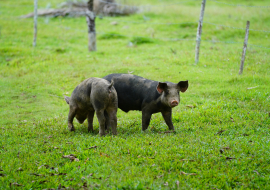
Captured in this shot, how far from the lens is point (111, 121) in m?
8.20

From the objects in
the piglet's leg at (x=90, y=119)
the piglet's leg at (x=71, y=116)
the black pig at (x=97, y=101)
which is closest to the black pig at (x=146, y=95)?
the black pig at (x=97, y=101)

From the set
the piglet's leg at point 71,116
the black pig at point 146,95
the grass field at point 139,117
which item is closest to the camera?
the grass field at point 139,117

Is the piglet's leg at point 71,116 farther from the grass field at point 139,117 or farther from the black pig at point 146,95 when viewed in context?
the black pig at point 146,95

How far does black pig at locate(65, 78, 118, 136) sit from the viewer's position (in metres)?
7.92

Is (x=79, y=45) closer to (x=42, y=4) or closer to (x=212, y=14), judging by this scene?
(x=212, y=14)

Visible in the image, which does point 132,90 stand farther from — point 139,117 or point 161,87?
point 139,117

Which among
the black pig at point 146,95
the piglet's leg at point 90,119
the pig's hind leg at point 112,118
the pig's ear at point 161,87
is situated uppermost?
the pig's ear at point 161,87

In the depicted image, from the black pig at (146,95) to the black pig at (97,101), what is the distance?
60 centimetres

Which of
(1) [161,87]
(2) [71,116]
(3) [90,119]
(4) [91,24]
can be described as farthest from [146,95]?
(4) [91,24]

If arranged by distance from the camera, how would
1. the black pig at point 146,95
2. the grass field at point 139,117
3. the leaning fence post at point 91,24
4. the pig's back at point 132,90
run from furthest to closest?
the leaning fence post at point 91,24
the pig's back at point 132,90
the black pig at point 146,95
the grass field at point 139,117

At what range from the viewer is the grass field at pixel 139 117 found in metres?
5.78

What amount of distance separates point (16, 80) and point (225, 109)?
10.2 meters

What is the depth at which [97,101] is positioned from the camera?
7922 mm

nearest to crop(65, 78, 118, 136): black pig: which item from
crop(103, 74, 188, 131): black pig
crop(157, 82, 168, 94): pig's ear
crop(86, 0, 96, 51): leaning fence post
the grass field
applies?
the grass field
